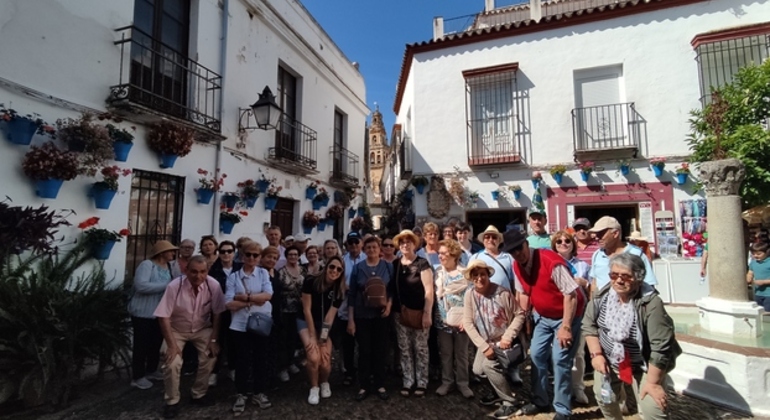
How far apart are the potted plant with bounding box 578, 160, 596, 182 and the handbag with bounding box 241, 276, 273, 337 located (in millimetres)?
7347

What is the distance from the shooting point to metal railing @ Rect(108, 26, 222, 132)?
197 inches

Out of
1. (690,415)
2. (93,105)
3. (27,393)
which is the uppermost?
→ (93,105)

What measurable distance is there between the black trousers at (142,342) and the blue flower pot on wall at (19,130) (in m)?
2.20

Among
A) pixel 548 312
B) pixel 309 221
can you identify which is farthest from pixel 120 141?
pixel 548 312

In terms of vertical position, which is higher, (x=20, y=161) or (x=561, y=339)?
(x=20, y=161)

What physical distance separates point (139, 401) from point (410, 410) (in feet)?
9.11

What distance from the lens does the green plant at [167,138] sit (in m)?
5.22

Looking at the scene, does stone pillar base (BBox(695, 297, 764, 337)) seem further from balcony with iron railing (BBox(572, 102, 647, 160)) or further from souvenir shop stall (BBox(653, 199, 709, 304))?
balcony with iron railing (BBox(572, 102, 647, 160))

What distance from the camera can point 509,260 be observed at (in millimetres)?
3891

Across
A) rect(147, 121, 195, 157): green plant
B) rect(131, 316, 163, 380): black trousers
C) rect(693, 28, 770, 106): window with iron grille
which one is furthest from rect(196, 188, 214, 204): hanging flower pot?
rect(693, 28, 770, 106): window with iron grille

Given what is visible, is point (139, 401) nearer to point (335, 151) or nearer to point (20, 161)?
point (20, 161)

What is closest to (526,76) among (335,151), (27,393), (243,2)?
(335,151)

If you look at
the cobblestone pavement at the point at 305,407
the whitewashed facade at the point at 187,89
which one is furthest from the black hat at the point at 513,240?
the whitewashed facade at the point at 187,89

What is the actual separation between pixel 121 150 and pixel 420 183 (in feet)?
20.8
